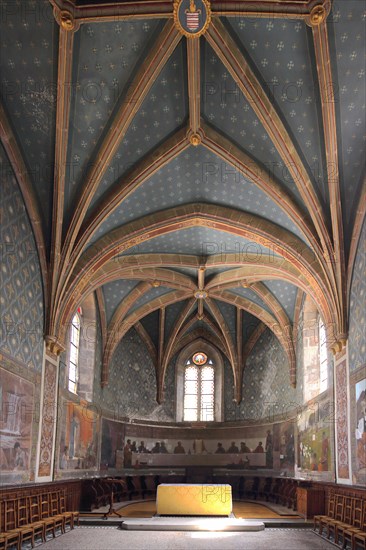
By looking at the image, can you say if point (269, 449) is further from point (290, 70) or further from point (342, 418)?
point (290, 70)

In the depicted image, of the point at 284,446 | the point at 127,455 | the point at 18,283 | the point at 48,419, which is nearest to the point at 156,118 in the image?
the point at 18,283

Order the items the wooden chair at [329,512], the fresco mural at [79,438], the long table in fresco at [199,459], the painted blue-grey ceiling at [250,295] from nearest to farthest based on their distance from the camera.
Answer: the wooden chair at [329,512]
the fresco mural at [79,438]
the painted blue-grey ceiling at [250,295]
the long table in fresco at [199,459]

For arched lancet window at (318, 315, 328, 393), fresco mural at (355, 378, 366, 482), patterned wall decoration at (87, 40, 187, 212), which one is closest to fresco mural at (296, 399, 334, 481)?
arched lancet window at (318, 315, 328, 393)

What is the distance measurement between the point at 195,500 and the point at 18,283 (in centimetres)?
766

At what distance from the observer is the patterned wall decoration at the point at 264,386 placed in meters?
23.5

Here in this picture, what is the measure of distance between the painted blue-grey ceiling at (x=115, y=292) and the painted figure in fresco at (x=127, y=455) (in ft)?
18.5

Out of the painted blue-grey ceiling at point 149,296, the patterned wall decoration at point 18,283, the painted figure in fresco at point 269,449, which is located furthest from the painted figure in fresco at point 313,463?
the patterned wall decoration at point 18,283

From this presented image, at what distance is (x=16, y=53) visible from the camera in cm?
1191

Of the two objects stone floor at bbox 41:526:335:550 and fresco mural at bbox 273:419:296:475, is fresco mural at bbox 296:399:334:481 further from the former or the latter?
stone floor at bbox 41:526:335:550

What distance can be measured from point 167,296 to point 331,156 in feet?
38.3

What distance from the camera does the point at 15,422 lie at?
1373 centimetres

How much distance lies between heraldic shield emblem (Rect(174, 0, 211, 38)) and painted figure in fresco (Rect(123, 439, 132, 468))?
57.8 feet

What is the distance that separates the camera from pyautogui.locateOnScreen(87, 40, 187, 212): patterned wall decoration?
44.3ft

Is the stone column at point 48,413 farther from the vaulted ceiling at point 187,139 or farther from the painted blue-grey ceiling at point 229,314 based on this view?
the painted blue-grey ceiling at point 229,314
